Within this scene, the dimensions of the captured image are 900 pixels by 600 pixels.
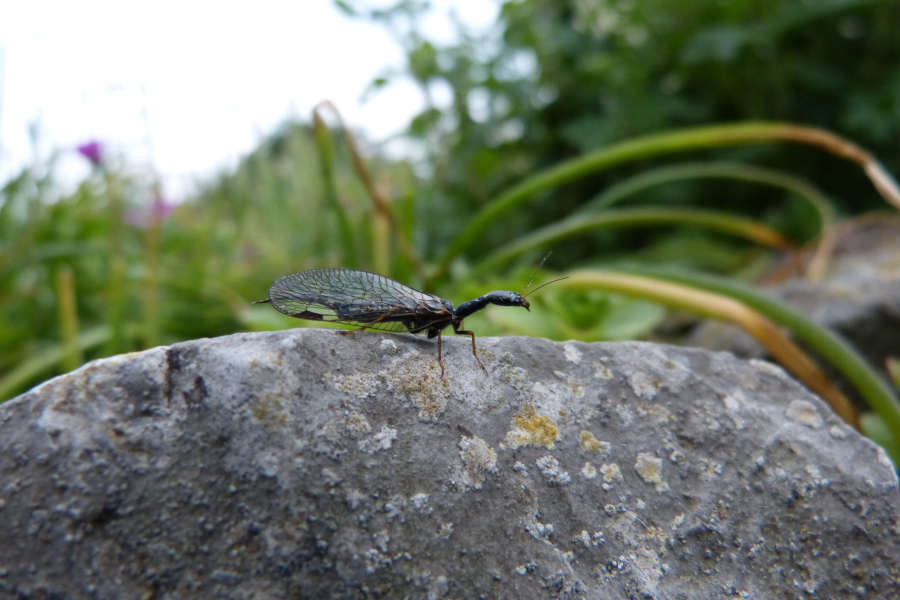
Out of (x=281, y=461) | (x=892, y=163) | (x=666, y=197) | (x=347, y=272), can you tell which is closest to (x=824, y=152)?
(x=892, y=163)

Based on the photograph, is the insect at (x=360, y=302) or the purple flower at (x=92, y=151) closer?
the insect at (x=360, y=302)

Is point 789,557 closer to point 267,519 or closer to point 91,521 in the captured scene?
→ point 267,519

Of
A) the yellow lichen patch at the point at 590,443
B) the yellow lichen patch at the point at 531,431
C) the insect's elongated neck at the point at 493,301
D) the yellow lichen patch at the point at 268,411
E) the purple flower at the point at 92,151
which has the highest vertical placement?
the purple flower at the point at 92,151

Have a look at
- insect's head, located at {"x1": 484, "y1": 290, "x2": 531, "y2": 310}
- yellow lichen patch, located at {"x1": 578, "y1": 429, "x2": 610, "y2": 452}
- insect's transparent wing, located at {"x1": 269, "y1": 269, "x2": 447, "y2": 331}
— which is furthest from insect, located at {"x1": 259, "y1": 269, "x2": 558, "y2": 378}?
yellow lichen patch, located at {"x1": 578, "y1": 429, "x2": 610, "y2": 452}

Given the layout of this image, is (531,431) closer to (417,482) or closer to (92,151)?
(417,482)

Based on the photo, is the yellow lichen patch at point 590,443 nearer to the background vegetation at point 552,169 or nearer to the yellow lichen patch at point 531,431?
the yellow lichen patch at point 531,431

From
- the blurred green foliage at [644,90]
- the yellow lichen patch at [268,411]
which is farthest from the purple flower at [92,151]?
the yellow lichen patch at [268,411]

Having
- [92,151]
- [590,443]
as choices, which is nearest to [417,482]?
Result: [590,443]

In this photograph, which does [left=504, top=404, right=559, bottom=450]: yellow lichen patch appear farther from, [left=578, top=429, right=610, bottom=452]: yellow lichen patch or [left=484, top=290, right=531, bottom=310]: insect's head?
[left=484, top=290, right=531, bottom=310]: insect's head
